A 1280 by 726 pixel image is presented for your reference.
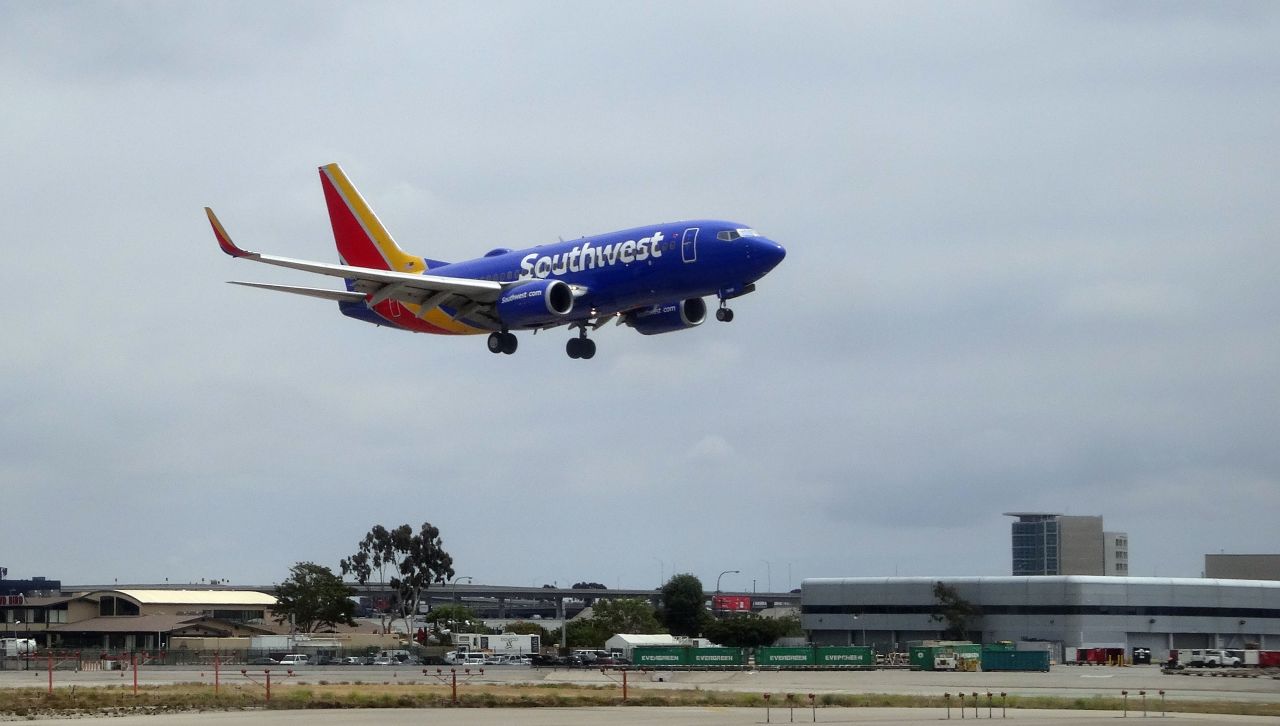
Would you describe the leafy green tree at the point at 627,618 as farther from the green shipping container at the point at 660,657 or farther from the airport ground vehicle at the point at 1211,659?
the airport ground vehicle at the point at 1211,659

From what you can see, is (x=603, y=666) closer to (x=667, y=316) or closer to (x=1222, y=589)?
(x=667, y=316)

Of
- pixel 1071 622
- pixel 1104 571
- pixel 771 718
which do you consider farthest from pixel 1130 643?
pixel 771 718

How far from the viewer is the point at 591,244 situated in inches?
2586

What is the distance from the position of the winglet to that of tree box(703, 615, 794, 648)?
268ft

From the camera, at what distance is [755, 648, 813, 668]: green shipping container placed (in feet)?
301

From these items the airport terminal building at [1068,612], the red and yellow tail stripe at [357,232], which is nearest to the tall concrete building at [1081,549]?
the airport terminal building at [1068,612]

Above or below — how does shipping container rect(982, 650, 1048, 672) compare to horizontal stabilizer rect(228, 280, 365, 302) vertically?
below

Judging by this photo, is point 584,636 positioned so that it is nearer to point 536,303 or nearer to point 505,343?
point 505,343

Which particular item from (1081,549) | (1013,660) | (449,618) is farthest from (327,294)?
(1081,549)

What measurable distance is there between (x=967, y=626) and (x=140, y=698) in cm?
9344

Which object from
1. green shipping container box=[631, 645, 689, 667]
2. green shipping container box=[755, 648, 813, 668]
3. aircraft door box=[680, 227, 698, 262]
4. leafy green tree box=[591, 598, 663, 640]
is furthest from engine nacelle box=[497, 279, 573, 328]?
leafy green tree box=[591, 598, 663, 640]

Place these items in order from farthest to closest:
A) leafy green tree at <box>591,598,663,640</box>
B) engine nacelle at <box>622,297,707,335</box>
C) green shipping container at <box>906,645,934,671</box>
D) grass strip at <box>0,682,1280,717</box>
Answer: leafy green tree at <box>591,598,663,640</box>, green shipping container at <box>906,645,934,671</box>, engine nacelle at <box>622,297,707,335</box>, grass strip at <box>0,682,1280,717</box>

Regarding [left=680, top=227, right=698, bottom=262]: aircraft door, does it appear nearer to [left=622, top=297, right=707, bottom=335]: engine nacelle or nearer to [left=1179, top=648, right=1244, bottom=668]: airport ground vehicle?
[left=622, top=297, right=707, bottom=335]: engine nacelle

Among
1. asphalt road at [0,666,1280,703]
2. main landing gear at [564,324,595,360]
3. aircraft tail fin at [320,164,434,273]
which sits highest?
aircraft tail fin at [320,164,434,273]
